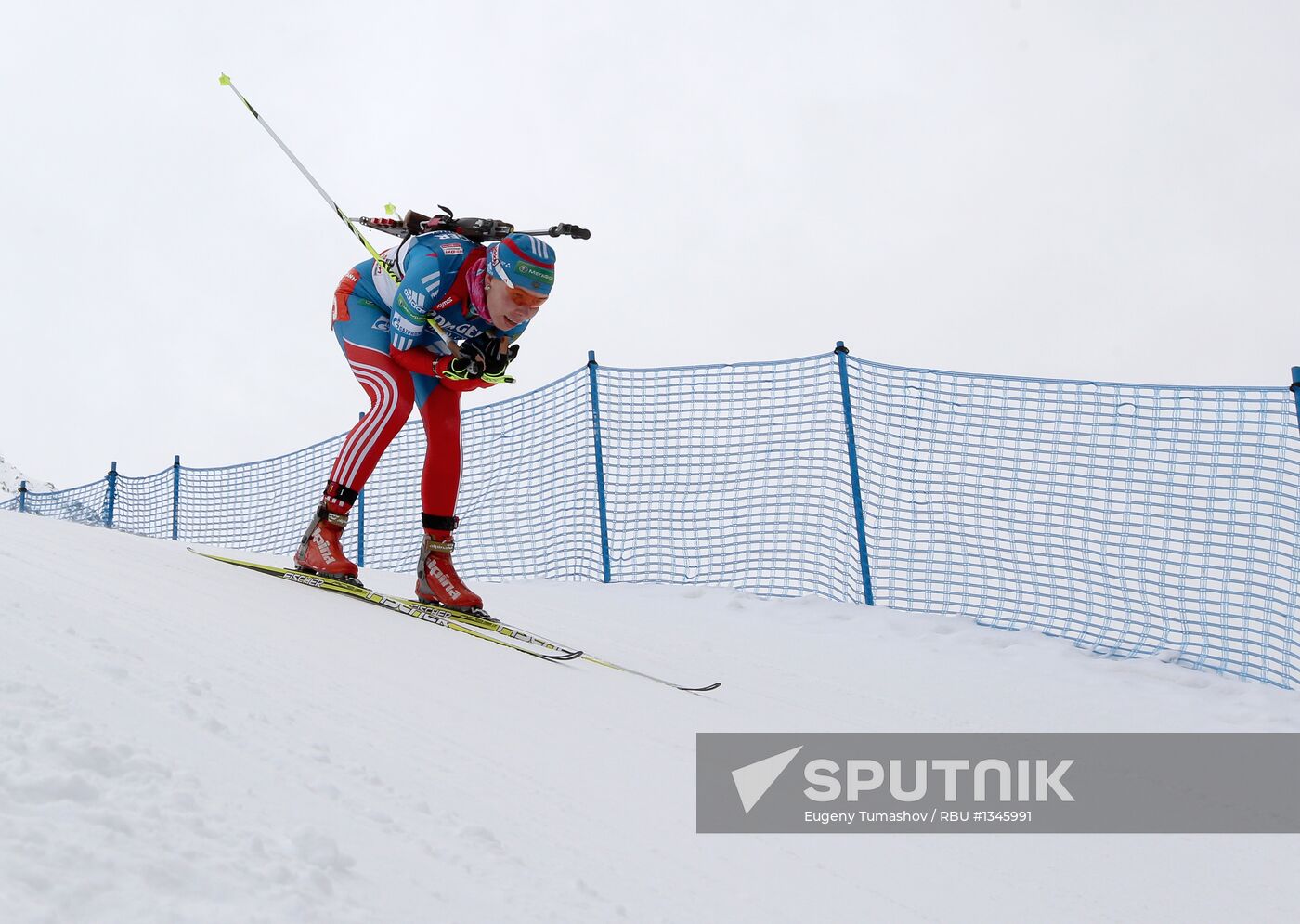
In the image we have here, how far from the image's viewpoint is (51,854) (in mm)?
958

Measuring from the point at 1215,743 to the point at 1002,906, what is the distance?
2079 mm

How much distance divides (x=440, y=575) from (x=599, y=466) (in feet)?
7.90

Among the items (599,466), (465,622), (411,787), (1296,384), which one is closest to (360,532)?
(599,466)

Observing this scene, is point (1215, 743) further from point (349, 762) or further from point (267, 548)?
point (267, 548)

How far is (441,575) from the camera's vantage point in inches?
163

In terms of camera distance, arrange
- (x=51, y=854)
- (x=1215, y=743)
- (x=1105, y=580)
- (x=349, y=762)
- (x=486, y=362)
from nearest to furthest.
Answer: (x=51, y=854), (x=349, y=762), (x=1215, y=743), (x=486, y=362), (x=1105, y=580)

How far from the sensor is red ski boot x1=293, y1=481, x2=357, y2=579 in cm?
411

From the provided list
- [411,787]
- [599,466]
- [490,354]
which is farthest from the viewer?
[599,466]

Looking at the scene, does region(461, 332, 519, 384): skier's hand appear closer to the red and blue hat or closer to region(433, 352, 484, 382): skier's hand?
region(433, 352, 484, 382): skier's hand

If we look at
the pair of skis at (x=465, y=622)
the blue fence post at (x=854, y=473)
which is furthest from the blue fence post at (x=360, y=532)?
the blue fence post at (x=854, y=473)

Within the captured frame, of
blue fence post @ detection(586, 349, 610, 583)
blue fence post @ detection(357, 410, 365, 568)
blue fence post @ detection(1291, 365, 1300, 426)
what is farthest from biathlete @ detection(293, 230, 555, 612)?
blue fence post @ detection(357, 410, 365, 568)

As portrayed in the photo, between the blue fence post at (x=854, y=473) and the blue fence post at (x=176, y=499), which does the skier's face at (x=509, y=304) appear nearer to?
the blue fence post at (x=854, y=473)

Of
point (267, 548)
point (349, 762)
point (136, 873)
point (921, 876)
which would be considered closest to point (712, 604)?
point (921, 876)

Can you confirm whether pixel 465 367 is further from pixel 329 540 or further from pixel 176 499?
pixel 176 499
